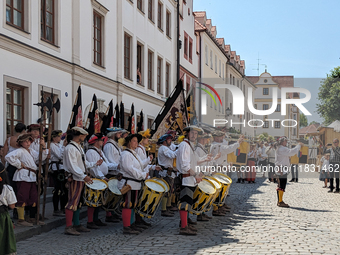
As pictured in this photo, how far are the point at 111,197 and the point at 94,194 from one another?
1.61 feet

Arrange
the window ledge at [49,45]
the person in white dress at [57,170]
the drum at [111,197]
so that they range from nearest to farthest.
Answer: the drum at [111,197], the person in white dress at [57,170], the window ledge at [49,45]

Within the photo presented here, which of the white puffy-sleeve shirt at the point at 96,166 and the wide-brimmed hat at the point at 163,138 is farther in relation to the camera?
the wide-brimmed hat at the point at 163,138

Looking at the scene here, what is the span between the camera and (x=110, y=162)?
1051cm

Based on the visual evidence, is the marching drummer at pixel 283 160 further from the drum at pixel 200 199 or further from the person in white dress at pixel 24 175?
the person in white dress at pixel 24 175

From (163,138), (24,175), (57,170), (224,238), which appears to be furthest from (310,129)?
(24,175)

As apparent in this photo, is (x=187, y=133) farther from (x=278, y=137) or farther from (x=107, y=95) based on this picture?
(x=107, y=95)

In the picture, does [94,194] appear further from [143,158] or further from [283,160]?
[283,160]

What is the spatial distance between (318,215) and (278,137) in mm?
3487

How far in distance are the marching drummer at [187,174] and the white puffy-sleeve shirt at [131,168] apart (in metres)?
0.73

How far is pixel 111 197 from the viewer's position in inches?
372

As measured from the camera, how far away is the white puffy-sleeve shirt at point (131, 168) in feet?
29.0

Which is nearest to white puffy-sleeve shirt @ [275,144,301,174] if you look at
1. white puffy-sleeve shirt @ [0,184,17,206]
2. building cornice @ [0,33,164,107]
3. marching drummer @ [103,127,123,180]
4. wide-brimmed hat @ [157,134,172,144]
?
wide-brimmed hat @ [157,134,172,144]

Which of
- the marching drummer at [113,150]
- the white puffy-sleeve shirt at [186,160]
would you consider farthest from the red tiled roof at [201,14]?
the white puffy-sleeve shirt at [186,160]

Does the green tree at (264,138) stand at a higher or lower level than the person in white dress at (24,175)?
higher
